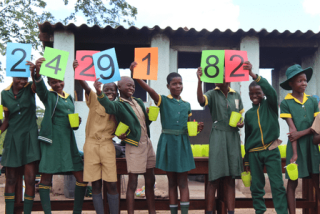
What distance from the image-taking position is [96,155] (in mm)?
3133

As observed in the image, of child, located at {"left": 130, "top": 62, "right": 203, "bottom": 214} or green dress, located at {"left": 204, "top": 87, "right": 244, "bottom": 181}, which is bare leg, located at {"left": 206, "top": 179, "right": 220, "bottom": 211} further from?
child, located at {"left": 130, "top": 62, "right": 203, "bottom": 214}

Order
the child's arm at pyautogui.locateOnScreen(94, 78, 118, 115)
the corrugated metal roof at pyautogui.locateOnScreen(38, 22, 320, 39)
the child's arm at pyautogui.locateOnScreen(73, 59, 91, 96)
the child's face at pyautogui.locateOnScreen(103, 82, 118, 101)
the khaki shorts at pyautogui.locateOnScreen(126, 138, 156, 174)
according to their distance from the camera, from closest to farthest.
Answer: the child's arm at pyautogui.locateOnScreen(94, 78, 118, 115) < the child's arm at pyautogui.locateOnScreen(73, 59, 91, 96) < the khaki shorts at pyautogui.locateOnScreen(126, 138, 156, 174) < the child's face at pyautogui.locateOnScreen(103, 82, 118, 101) < the corrugated metal roof at pyautogui.locateOnScreen(38, 22, 320, 39)

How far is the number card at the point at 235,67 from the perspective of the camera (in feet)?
10.5

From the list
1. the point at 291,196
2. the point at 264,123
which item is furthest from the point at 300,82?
the point at 291,196

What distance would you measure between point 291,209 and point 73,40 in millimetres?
5351

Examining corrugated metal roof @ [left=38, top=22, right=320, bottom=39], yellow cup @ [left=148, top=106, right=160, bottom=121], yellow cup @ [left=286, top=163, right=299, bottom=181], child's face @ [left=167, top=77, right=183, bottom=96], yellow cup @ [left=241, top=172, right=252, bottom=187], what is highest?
corrugated metal roof @ [left=38, top=22, right=320, bottom=39]

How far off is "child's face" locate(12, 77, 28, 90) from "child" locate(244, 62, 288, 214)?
255cm

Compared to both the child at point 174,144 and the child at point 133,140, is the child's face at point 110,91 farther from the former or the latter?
the child at point 174,144

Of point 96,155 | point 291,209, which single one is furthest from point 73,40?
point 291,209

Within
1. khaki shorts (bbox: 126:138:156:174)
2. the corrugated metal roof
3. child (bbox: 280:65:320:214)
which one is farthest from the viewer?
the corrugated metal roof

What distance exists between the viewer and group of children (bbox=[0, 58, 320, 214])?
3.16 m

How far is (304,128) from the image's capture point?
10.7 ft

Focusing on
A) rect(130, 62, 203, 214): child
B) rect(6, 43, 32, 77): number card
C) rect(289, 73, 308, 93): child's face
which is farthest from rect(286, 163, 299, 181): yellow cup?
rect(6, 43, 32, 77): number card

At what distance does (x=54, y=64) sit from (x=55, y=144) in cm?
89
